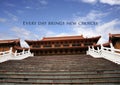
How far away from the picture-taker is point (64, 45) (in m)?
30.3

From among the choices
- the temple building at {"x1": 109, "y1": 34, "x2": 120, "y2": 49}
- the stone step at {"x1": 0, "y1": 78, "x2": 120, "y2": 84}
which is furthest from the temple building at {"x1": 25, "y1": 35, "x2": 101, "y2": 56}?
the stone step at {"x1": 0, "y1": 78, "x2": 120, "y2": 84}

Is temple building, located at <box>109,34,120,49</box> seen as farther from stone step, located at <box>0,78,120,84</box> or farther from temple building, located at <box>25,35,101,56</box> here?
stone step, located at <box>0,78,120,84</box>

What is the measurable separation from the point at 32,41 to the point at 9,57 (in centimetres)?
1699

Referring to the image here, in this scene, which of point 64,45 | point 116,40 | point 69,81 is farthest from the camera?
point 64,45

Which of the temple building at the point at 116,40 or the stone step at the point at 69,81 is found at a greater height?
the temple building at the point at 116,40

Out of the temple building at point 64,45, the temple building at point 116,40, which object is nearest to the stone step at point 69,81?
the temple building at point 116,40

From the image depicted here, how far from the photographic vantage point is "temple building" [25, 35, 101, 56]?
26842 mm

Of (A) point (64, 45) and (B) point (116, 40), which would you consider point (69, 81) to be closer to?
(B) point (116, 40)

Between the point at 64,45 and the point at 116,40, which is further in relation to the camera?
the point at 64,45

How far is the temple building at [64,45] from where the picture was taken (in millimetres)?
26842

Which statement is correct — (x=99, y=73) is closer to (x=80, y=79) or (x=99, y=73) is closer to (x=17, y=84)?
(x=80, y=79)

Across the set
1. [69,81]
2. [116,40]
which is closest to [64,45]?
[116,40]

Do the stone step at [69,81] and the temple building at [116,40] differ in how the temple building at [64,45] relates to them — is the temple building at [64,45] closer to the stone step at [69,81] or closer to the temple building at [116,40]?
the temple building at [116,40]

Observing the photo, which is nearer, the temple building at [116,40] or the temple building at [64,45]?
the temple building at [116,40]
